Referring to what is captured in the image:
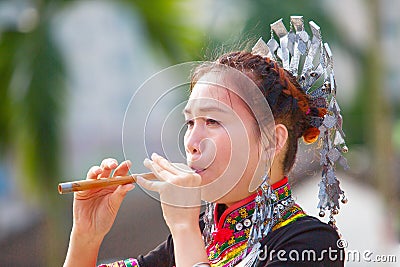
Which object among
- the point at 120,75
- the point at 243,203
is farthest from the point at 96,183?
the point at 120,75

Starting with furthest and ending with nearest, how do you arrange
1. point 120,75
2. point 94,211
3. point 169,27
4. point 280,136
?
point 120,75 < point 169,27 < point 94,211 < point 280,136

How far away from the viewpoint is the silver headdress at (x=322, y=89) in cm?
179

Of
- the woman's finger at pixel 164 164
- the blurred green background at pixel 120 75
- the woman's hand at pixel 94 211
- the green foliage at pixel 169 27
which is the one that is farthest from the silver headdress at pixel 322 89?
→ the green foliage at pixel 169 27

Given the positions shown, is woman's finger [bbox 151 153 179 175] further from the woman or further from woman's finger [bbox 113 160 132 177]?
woman's finger [bbox 113 160 132 177]

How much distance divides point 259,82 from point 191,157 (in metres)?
0.23

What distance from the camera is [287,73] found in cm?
180

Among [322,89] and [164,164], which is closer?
[164,164]

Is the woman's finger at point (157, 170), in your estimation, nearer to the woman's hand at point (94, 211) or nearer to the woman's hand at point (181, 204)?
the woman's hand at point (181, 204)

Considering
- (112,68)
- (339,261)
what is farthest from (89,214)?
(112,68)

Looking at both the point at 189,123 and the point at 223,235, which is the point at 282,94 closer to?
the point at 189,123

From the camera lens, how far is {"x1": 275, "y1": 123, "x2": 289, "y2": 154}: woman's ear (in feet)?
5.61

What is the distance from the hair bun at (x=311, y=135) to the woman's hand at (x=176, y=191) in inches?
12.9

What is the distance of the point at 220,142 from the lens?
5.35 feet

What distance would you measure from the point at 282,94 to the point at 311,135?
137 millimetres
